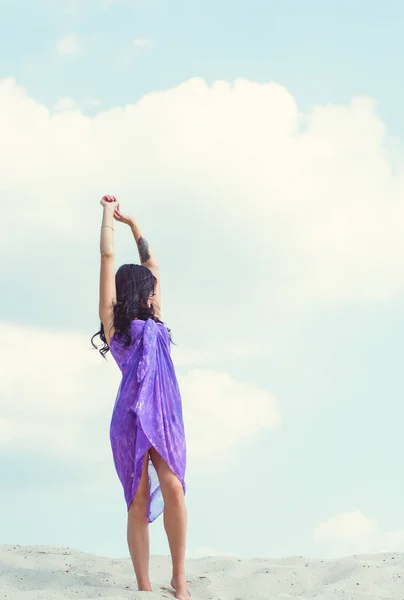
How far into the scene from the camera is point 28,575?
5.77m

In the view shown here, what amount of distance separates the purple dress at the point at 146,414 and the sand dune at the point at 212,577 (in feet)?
2.33

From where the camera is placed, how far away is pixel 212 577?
591cm

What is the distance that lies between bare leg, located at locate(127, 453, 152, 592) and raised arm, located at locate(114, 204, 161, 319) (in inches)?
42.9

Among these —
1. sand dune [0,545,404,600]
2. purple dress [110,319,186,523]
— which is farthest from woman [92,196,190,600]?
sand dune [0,545,404,600]

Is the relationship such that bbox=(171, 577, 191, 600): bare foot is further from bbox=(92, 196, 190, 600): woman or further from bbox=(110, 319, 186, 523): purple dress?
bbox=(110, 319, 186, 523): purple dress

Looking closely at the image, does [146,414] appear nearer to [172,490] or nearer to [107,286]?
[172,490]

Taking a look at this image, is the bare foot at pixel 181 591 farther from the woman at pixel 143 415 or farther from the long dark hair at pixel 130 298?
the long dark hair at pixel 130 298

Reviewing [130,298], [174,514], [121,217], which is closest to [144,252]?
[121,217]

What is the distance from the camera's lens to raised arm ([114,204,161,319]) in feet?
18.0

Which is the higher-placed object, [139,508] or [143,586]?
[139,508]

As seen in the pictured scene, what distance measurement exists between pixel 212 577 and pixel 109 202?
2.79 meters

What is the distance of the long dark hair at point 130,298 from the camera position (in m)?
5.20

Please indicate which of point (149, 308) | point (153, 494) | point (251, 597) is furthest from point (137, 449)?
point (251, 597)

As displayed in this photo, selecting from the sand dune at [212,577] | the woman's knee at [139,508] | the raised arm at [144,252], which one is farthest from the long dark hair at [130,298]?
the sand dune at [212,577]
